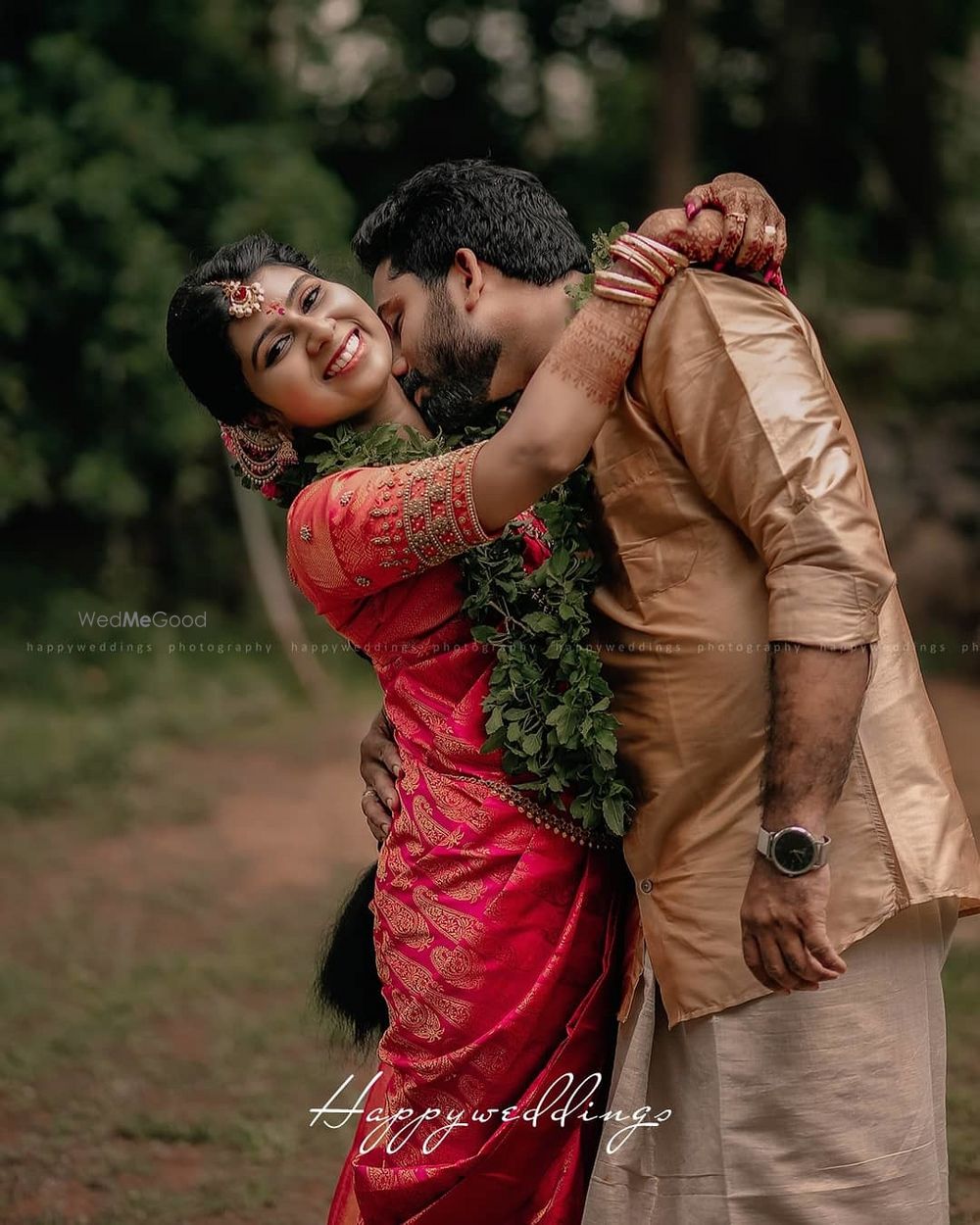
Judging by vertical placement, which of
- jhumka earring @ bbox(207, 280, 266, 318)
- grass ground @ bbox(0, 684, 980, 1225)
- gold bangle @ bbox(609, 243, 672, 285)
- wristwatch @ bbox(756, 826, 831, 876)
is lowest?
grass ground @ bbox(0, 684, 980, 1225)

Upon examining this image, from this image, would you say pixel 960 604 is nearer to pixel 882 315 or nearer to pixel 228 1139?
pixel 882 315

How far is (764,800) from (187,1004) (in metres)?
3.41

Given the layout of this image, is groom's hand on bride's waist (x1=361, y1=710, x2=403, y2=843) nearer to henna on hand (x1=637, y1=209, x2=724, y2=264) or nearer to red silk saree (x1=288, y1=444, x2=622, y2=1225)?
red silk saree (x1=288, y1=444, x2=622, y2=1225)

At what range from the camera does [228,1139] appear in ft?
12.5

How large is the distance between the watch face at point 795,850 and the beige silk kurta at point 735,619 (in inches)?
4.2

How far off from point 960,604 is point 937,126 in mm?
5045

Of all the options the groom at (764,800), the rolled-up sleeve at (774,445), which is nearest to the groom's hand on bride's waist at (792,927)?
the groom at (764,800)

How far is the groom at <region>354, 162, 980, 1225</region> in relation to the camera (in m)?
1.81

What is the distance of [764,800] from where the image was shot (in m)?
1.84

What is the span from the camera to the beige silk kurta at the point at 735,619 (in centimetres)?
181

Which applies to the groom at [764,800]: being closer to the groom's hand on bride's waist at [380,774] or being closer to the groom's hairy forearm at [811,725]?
the groom's hairy forearm at [811,725]
